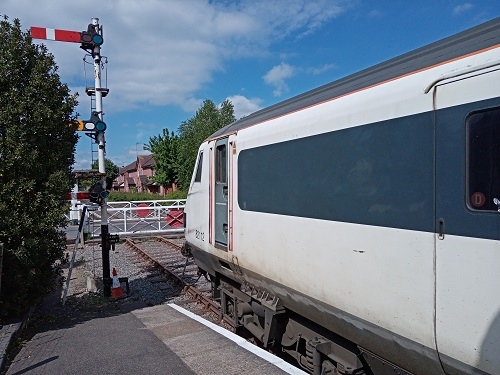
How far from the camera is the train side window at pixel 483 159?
252cm

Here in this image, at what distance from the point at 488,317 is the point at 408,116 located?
1.37 m

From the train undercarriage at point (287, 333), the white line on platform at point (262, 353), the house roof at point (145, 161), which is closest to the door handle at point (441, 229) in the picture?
the train undercarriage at point (287, 333)

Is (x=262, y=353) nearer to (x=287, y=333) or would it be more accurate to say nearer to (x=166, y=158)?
(x=287, y=333)

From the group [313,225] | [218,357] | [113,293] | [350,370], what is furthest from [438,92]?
[113,293]

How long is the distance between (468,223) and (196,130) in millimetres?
52831

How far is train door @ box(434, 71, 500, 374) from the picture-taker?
2.46 meters

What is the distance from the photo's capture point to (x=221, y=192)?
6617mm

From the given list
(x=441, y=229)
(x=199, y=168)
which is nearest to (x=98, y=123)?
(x=199, y=168)

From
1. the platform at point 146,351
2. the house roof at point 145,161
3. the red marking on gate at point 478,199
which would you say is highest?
the house roof at point 145,161

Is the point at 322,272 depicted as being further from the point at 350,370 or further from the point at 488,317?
the point at 488,317

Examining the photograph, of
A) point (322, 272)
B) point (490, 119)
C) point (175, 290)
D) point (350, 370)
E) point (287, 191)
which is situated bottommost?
point (175, 290)

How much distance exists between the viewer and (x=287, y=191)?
4617mm

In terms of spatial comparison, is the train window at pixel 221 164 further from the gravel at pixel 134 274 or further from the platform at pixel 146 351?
the gravel at pixel 134 274

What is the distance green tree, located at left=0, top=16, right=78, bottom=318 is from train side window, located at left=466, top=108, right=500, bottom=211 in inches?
248
